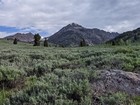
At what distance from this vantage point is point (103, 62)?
11336 mm

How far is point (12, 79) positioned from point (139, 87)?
152 inches

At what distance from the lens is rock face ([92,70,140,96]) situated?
695 centimetres

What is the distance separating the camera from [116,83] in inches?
289

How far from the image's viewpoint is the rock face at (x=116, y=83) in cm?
695

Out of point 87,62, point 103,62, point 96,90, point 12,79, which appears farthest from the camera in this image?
point 87,62

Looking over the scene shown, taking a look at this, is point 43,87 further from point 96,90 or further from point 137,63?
point 137,63

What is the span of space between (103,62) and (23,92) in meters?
4.97

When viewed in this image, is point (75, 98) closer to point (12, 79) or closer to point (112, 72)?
point (112, 72)

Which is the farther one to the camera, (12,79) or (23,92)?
(12,79)

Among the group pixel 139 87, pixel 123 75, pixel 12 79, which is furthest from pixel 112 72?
pixel 12 79

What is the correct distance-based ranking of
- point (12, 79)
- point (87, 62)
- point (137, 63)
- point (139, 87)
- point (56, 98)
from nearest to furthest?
point (56, 98)
point (139, 87)
point (12, 79)
point (137, 63)
point (87, 62)

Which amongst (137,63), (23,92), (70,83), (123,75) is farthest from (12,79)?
(137,63)

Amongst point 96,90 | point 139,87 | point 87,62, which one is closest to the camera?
point 96,90

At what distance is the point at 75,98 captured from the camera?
6.48 m
